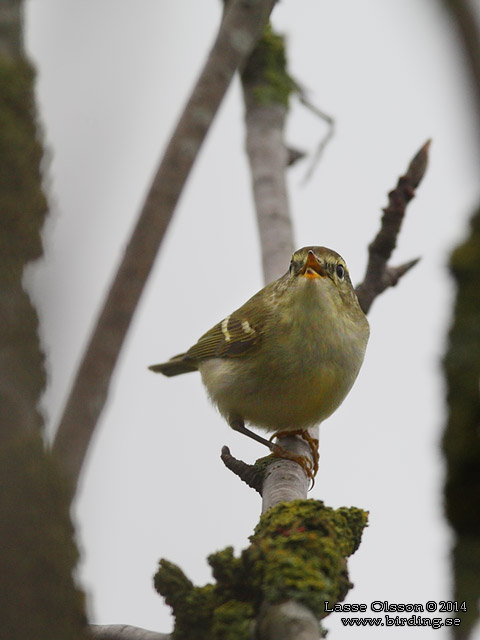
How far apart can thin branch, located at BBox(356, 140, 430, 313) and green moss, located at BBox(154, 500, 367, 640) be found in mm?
1869

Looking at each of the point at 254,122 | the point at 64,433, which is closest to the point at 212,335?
the point at 254,122

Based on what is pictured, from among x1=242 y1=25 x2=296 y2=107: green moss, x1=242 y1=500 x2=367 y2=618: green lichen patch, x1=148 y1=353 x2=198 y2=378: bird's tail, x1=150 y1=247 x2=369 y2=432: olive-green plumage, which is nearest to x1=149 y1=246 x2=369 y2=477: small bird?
x1=150 y1=247 x2=369 y2=432: olive-green plumage

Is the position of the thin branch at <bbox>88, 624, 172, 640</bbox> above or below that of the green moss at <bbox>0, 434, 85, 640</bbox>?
above

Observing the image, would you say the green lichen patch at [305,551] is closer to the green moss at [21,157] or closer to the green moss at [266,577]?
the green moss at [266,577]

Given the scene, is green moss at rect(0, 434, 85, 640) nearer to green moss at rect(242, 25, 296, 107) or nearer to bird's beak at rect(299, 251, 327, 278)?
bird's beak at rect(299, 251, 327, 278)

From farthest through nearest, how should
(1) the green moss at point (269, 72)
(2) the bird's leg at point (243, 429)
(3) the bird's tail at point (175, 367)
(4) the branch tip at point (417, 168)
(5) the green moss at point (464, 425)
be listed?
(3) the bird's tail at point (175, 367) < (1) the green moss at point (269, 72) < (2) the bird's leg at point (243, 429) < (5) the green moss at point (464, 425) < (4) the branch tip at point (417, 168)

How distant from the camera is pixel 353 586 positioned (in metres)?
2.23

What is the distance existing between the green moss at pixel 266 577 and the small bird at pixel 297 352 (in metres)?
1.48

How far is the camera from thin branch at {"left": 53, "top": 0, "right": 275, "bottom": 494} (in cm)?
116

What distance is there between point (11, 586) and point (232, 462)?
2438 mm

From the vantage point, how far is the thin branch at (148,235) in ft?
3.80

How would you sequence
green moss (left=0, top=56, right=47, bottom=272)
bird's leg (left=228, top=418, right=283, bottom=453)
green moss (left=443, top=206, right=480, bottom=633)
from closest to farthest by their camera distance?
green moss (left=0, top=56, right=47, bottom=272) → green moss (left=443, top=206, right=480, bottom=633) → bird's leg (left=228, top=418, right=283, bottom=453)

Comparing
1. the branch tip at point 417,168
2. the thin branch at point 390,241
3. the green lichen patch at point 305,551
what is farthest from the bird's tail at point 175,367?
the green lichen patch at point 305,551

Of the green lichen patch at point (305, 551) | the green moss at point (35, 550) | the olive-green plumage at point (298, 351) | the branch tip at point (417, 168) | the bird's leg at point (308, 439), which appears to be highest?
the branch tip at point (417, 168)
